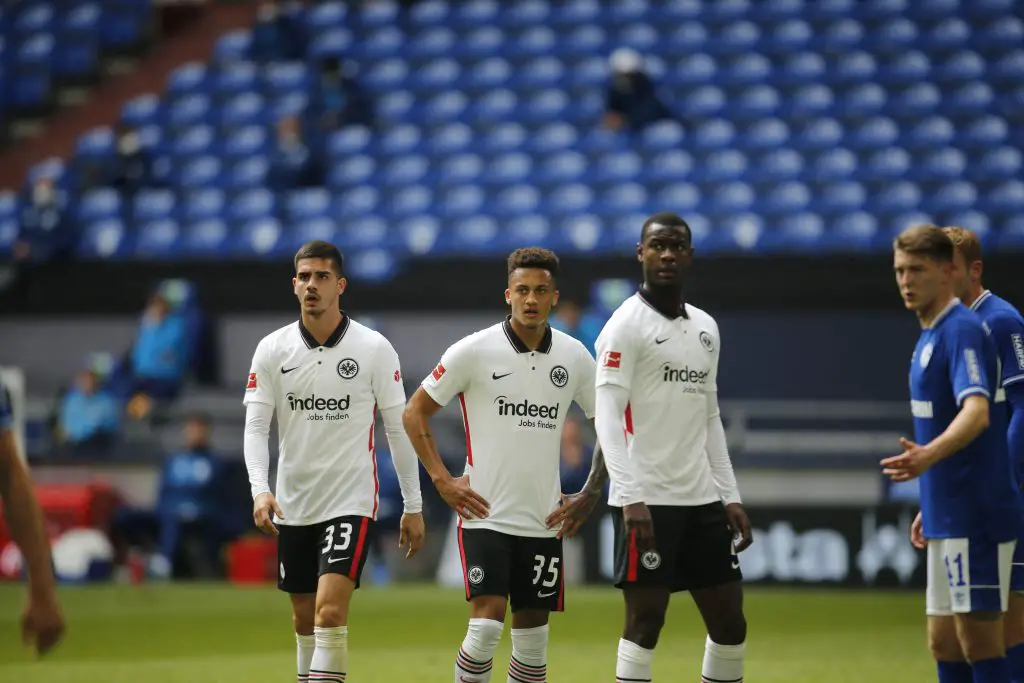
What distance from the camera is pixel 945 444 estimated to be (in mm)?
5785

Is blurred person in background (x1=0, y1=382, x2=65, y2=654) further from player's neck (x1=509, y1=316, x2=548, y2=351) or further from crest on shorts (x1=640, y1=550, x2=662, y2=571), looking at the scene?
player's neck (x1=509, y1=316, x2=548, y2=351)

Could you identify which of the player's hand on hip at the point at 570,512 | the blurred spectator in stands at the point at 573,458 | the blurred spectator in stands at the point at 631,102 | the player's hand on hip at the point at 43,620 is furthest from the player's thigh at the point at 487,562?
the blurred spectator in stands at the point at 631,102

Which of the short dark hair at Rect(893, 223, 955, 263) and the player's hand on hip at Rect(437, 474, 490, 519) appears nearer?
the short dark hair at Rect(893, 223, 955, 263)

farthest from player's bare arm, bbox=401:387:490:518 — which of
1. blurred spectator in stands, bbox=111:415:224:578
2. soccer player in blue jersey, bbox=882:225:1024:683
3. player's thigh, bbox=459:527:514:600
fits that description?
blurred spectator in stands, bbox=111:415:224:578

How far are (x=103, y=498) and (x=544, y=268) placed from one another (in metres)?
11.2

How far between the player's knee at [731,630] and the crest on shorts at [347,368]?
7.07 ft

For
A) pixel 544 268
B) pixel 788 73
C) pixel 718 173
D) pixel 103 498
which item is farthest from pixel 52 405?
pixel 544 268

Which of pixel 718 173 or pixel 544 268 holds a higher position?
pixel 718 173

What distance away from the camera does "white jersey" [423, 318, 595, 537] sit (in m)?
6.80

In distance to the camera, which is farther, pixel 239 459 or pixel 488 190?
pixel 488 190

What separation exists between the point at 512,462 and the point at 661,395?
0.75 m

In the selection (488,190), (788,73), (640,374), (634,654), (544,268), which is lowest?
(634,654)

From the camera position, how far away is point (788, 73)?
20.7 metres

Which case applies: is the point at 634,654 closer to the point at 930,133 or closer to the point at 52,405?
the point at 52,405
